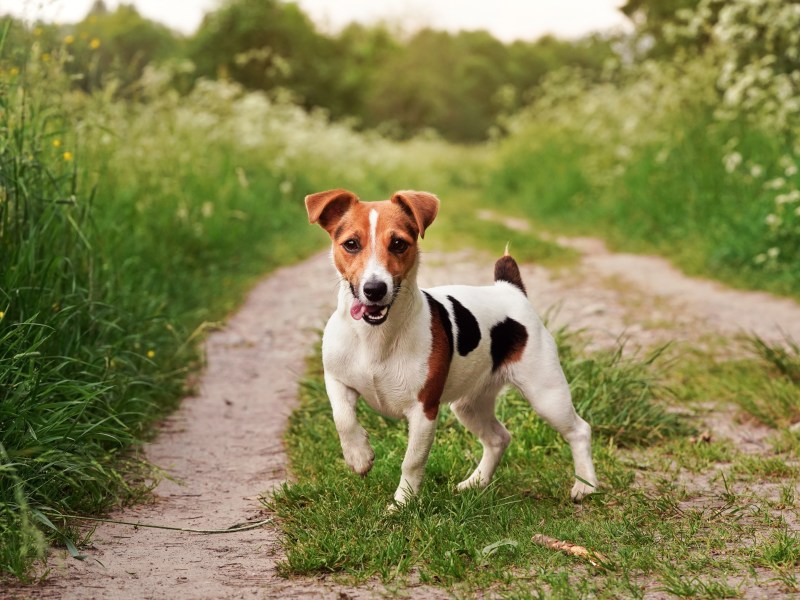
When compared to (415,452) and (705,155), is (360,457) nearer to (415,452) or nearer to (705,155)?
(415,452)

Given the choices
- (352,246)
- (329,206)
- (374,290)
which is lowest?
(374,290)

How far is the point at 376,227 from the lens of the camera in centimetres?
343

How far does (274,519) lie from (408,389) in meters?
0.81

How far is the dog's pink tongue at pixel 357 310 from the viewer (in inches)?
132

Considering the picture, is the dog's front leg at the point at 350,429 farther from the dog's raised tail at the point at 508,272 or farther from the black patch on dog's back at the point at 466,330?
the dog's raised tail at the point at 508,272

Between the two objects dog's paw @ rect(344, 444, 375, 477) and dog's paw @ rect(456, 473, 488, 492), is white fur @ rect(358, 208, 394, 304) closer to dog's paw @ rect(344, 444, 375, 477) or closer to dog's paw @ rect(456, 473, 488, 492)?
dog's paw @ rect(344, 444, 375, 477)

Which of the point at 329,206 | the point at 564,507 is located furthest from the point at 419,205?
the point at 564,507

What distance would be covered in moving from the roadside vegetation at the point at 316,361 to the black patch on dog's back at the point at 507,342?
58 centimetres

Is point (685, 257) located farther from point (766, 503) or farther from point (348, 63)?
point (348, 63)

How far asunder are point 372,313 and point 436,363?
0.38 metres

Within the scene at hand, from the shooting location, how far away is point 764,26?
1020 cm

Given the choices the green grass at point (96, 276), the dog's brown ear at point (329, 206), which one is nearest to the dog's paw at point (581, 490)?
the dog's brown ear at point (329, 206)

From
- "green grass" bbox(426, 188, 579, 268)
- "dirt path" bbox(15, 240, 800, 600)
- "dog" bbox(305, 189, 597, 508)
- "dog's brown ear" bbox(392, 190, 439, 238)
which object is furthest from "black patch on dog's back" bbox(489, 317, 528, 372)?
"green grass" bbox(426, 188, 579, 268)

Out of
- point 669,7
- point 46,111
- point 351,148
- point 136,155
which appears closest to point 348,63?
point 351,148
